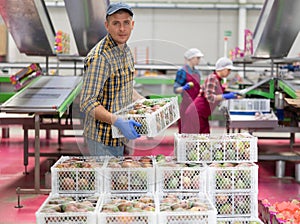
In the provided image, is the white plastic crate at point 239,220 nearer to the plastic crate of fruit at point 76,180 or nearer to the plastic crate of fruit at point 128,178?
the plastic crate of fruit at point 128,178

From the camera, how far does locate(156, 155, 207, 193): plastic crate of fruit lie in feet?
8.90

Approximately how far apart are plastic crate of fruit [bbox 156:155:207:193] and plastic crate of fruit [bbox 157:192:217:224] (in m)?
0.17

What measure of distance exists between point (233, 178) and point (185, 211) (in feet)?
1.94

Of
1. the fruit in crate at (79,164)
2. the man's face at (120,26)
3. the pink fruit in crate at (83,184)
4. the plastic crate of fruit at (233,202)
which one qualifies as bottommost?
the plastic crate of fruit at (233,202)

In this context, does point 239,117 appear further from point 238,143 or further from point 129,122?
point 129,122

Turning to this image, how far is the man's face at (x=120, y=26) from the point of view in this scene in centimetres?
271

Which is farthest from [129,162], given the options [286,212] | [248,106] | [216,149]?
[248,106]

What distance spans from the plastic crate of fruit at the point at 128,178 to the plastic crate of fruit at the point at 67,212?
194 millimetres

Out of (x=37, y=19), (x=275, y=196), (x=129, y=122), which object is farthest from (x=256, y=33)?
(x=129, y=122)

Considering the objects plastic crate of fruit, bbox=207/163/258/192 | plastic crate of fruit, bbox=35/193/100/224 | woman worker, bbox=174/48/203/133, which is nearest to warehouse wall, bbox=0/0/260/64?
woman worker, bbox=174/48/203/133

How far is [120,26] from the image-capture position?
8.90 ft

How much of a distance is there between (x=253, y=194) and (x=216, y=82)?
→ 274cm

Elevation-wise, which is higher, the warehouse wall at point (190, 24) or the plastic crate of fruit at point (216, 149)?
the warehouse wall at point (190, 24)

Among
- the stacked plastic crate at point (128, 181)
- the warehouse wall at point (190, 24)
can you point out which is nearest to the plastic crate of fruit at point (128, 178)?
the stacked plastic crate at point (128, 181)
